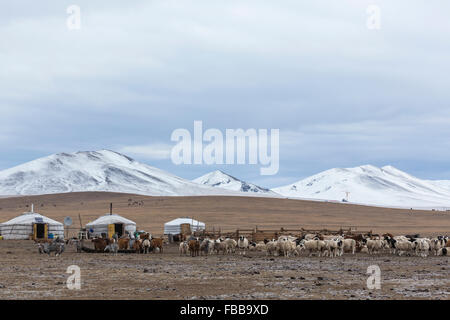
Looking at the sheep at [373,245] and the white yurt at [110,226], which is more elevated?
the white yurt at [110,226]

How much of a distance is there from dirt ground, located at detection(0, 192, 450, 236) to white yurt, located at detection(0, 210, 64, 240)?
14.8 metres

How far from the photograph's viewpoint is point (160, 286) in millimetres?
21375

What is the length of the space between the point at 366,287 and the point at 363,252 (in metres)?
23.3

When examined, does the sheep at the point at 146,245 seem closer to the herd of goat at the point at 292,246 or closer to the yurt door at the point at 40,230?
the herd of goat at the point at 292,246

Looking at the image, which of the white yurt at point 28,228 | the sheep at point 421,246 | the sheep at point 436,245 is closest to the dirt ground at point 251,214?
the white yurt at point 28,228

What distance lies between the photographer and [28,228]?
73438 millimetres

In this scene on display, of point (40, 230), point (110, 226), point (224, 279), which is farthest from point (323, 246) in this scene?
point (40, 230)


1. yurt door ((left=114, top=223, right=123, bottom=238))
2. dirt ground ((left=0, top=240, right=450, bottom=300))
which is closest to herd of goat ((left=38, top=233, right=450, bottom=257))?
dirt ground ((left=0, top=240, right=450, bottom=300))

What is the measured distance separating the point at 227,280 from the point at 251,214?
97.3 metres

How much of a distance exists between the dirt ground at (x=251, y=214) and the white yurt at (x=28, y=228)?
14.8m

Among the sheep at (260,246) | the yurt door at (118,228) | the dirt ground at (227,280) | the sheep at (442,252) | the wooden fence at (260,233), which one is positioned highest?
the yurt door at (118,228)

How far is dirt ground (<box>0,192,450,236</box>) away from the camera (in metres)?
105

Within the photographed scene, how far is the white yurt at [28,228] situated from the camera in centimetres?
7231
